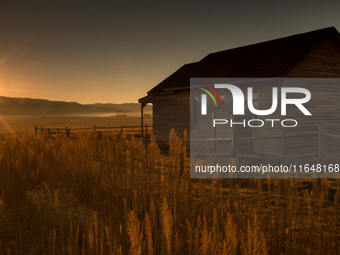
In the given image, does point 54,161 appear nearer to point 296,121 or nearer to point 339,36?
point 296,121

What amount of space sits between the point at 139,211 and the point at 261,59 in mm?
12134

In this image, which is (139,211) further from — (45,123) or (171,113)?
(45,123)

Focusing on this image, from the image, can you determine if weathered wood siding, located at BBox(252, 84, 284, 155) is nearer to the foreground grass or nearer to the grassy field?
the foreground grass

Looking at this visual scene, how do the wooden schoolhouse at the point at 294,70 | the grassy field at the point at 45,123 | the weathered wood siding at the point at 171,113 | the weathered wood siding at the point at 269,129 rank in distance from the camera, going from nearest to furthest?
1. the weathered wood siding at the point at 269,129
2. the wooden schoolhouse at the point at 294,70
3. the weathered wood siding at the point at 171,113
4. the grassy field at the point at 45,123

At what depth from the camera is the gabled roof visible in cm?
1217

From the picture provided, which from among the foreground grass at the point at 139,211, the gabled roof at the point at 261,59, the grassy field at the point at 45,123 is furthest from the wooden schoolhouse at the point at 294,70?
the grassy field at the point at 45,123

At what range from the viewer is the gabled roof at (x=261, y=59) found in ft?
39.9

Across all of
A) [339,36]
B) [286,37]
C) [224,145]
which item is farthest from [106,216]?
[286,37]

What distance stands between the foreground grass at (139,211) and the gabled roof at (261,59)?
8565mm

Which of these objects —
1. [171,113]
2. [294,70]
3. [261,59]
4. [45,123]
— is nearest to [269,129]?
[294,70]

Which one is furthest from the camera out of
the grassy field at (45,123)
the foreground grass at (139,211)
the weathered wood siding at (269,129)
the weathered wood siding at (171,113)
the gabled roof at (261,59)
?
the grassy field at (45,123)

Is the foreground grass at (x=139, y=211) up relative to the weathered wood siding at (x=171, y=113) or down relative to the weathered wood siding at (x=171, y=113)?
down

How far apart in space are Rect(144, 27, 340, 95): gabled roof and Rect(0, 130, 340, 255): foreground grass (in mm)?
8565

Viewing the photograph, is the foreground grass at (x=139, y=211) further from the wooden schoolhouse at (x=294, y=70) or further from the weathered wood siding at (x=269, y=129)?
the wooden schoolhouse at (x=294, y=70)
